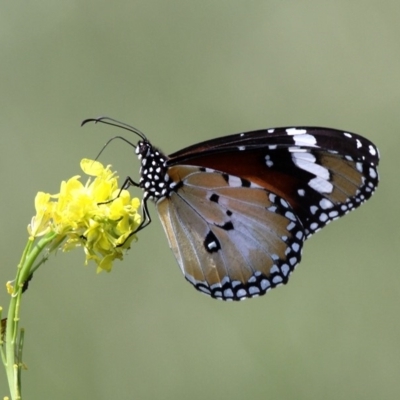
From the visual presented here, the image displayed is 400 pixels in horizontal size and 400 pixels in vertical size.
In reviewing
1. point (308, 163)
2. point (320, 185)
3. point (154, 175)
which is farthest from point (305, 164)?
point (154, 175)

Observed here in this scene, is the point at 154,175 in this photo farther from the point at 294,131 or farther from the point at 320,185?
the point at 320,185

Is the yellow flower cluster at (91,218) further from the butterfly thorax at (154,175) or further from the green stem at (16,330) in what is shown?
the butterfly thorax at (154,175)

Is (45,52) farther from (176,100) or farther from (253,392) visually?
(253,392)

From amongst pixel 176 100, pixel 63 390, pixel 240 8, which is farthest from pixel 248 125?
pixel 63 390

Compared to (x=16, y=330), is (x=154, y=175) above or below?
above

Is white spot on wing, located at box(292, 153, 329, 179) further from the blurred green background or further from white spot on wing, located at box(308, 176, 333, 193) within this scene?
the blurred green background
